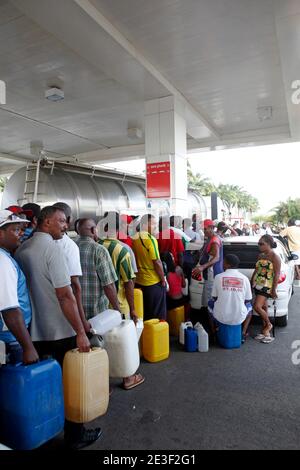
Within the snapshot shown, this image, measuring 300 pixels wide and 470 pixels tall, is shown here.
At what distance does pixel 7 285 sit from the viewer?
2.29 metres

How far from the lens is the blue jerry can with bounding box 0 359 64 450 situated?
232cm

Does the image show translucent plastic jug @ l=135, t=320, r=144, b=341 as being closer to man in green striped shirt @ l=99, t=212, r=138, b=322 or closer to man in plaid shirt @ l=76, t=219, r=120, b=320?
man in green striped shirt @ l=99, t=212, r=138, b=322

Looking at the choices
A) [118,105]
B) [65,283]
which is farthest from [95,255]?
[118,105]

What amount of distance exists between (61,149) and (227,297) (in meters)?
11.6

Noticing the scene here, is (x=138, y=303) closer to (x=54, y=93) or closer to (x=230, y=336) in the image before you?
(x=230, y=336)

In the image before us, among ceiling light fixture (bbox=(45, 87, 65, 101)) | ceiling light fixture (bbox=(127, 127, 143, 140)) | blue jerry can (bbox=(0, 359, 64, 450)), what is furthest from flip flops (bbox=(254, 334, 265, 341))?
ceiling light fixture (bbox=(127, 127, 143, 140))

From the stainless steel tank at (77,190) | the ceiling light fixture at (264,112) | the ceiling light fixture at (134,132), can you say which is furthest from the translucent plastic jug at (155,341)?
the ceiling light fixture at (134,132)

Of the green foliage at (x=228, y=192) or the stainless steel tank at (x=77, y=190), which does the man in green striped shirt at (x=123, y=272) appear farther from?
the green foliage at (x=228, y=192)

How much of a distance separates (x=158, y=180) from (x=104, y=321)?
572 cm

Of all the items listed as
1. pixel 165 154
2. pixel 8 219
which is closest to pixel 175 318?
pixel 8 219

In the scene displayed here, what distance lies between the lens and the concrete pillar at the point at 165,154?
326 inches

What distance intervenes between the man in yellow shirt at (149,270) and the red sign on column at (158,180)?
3622 millimetres

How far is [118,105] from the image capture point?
961 cm

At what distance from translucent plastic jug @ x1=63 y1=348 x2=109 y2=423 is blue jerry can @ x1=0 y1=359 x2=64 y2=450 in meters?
0.25
